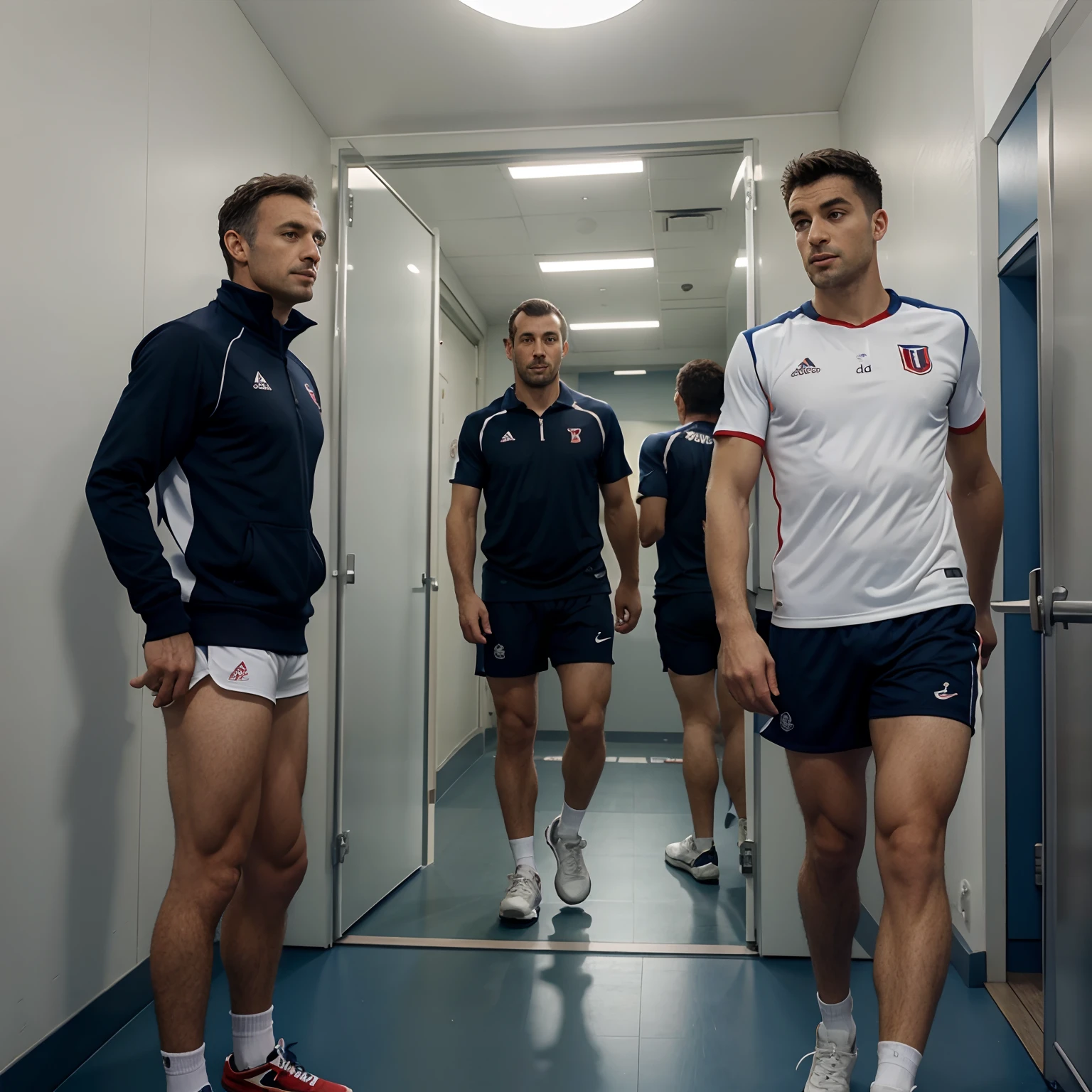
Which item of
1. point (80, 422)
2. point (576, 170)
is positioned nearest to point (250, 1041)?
point (80, 422)

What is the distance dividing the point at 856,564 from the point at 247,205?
1327 millimetres

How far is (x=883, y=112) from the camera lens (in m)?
2.64

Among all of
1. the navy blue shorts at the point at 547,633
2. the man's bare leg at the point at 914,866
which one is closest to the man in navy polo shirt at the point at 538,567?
the navy blue shorts at the point at 547,633

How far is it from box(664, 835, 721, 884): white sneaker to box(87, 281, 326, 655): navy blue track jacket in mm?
1960

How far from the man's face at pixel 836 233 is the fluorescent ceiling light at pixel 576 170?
225cm

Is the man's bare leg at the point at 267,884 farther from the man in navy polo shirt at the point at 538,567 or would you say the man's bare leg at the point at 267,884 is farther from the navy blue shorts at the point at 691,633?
the navy blue shorts at the point at 691,633

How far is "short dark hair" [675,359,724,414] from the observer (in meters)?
3.35

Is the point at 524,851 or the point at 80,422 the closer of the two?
the point at 80,422

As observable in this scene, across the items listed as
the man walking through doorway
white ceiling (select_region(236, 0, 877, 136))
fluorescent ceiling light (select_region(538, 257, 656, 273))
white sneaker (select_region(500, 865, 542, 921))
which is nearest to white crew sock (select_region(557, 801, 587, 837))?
white sneaker (select_region(500, 865, 542, 921))

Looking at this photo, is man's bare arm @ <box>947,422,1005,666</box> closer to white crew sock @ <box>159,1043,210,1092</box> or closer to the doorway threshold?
the doorway threshold

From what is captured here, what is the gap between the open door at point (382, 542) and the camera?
2.88 m

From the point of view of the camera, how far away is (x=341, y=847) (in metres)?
2.79

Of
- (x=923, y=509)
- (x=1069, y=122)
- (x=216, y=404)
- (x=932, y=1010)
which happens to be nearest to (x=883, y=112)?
(x=1069, y=122)

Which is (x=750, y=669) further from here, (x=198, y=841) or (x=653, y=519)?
(x=653, y=519)
